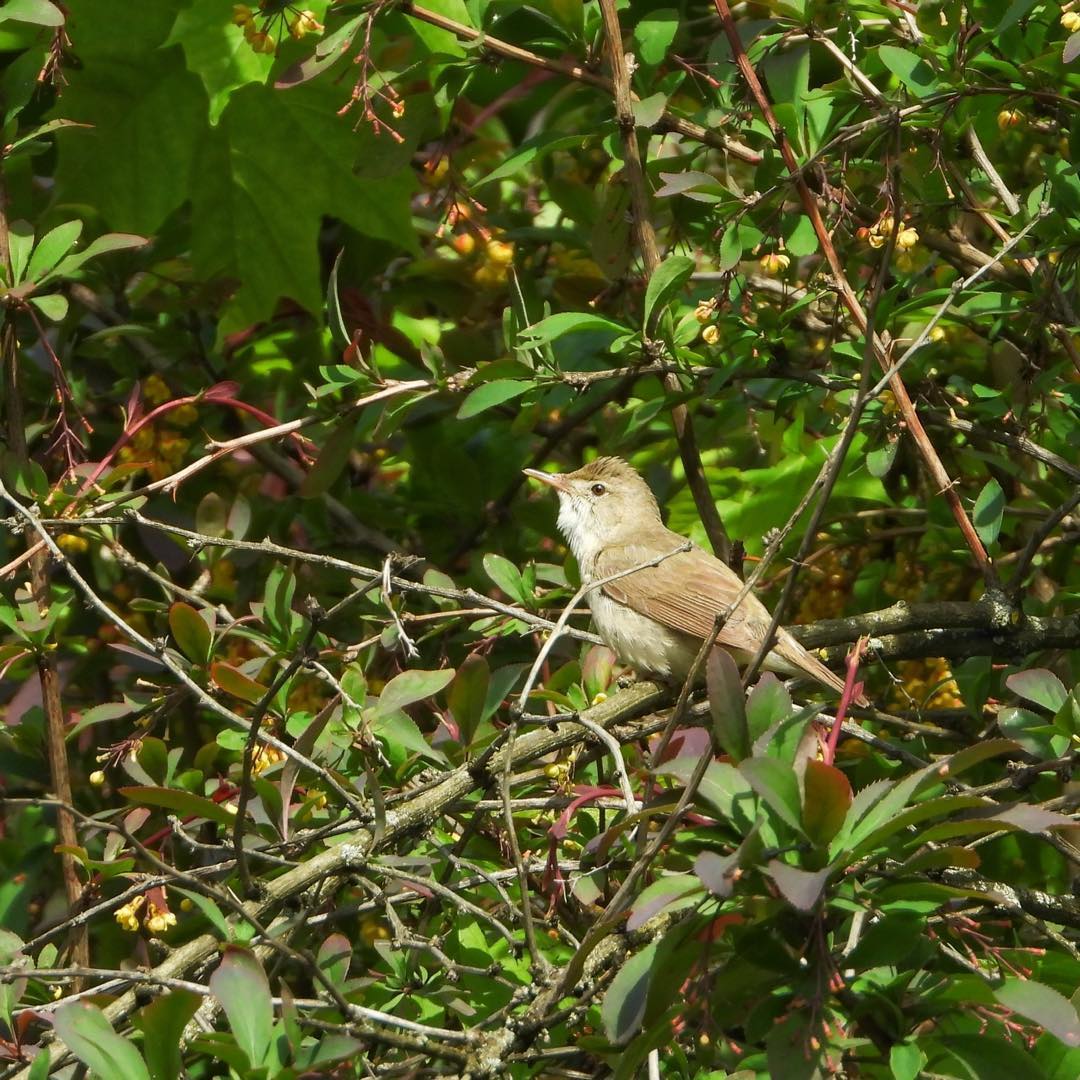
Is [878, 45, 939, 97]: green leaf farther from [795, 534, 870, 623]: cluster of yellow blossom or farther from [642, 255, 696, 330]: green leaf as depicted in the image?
[795, 534, 870, 623]: cluster of yellow blossom

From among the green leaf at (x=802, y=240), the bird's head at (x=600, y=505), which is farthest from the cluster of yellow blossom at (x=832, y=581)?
the green leaf at (x=802, y=240)

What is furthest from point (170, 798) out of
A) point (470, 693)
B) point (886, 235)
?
point (886, 235)

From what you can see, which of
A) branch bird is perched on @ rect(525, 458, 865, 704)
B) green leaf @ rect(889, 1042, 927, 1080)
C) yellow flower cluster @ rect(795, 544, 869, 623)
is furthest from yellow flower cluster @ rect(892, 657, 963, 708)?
green leaf @ rect(889, 1042, 927, 1080)

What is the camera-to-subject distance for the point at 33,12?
3340 millimetres

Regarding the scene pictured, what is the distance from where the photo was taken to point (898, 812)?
213 cm

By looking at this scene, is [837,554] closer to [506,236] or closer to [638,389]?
[638,389]

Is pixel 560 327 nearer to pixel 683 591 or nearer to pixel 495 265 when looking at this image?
pixel 495 265

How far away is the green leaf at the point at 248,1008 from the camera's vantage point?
212 centimetres

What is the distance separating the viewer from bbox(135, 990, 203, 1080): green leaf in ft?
6.83

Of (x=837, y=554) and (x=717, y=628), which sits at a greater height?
(x=717, y=628)

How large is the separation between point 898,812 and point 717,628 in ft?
1.21

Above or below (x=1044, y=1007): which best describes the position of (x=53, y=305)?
above

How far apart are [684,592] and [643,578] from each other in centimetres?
14

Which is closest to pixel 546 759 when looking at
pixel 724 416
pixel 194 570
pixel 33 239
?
pixel 724 416
